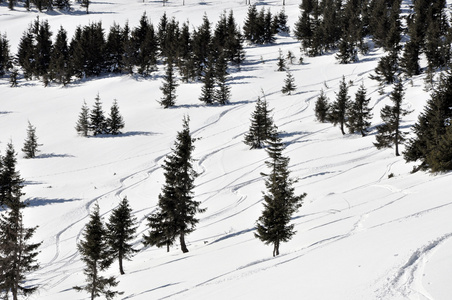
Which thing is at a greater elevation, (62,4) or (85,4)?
(85,4)

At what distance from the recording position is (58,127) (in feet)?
229

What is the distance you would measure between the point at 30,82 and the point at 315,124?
8016 cm

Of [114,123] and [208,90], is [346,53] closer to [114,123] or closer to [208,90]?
[208,90]

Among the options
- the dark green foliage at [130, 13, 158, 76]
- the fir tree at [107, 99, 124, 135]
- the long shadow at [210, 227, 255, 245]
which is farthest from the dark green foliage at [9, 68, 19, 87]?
the long shadow at [210, 227, 255, 245]

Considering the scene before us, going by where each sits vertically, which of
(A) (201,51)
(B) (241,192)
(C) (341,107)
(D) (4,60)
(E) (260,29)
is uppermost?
(E) (260,29)

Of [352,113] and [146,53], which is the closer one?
[352,113]

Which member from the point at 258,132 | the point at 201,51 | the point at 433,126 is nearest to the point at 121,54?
the point at 201,51

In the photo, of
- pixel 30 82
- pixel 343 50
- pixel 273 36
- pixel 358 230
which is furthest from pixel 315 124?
pixel 30 82

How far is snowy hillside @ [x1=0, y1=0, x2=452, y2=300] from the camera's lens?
12391 mm

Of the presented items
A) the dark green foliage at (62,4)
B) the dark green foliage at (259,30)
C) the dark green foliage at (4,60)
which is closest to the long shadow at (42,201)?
the dark green foliage at (4,60)

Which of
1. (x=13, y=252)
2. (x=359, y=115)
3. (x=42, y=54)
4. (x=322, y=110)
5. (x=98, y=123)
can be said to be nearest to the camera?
(x=13, y=252)

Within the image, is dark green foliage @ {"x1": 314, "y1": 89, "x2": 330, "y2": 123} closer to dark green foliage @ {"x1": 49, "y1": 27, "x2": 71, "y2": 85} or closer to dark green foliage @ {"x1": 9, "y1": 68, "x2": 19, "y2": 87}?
dark green foliage @ {"x1": 49, "y1": 27, "x2": 71, "y2": 85}

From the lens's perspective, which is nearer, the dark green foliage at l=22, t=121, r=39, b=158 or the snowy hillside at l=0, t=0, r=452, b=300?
the snowy hillside at l=0, t=0, r=452, b=300

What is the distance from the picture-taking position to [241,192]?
38.8 m
